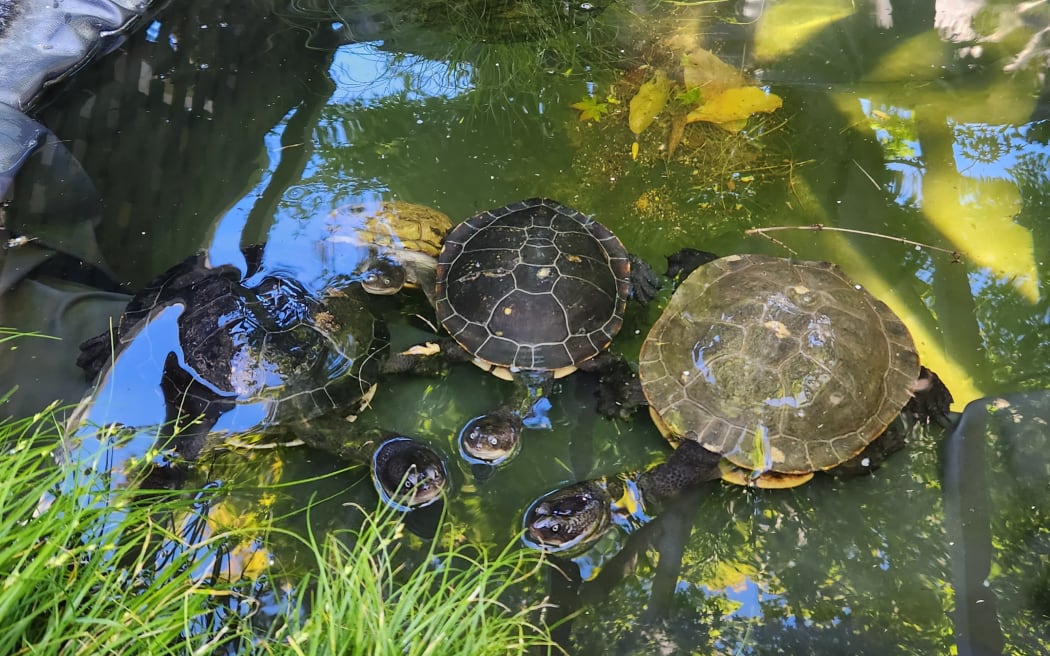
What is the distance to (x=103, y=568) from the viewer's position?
147 cm

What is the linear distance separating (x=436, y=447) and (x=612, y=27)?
369 centimetres

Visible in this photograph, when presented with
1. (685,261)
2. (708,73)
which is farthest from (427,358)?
(708,73)

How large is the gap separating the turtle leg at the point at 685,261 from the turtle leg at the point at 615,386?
0.69m

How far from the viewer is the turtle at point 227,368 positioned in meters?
2.50

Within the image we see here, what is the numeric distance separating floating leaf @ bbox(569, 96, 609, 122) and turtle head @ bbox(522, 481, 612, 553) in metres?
2.65

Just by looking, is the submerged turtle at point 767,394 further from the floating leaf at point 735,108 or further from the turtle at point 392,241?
the floating leaf at point 735,108

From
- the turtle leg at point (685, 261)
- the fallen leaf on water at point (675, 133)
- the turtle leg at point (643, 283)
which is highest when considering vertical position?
the fallen leaf on water at point (675, 133)

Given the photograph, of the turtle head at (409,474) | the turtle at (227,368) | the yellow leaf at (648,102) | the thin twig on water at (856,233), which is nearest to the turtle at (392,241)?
the turtle at (227,368)

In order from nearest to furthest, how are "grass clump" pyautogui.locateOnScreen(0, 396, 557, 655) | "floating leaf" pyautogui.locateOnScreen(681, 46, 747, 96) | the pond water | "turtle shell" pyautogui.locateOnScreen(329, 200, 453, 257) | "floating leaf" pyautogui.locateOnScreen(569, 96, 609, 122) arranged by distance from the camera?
"grass clump" pyautogui.locateOnScreen(0, 396, 557, 655) → the pond water → "turtle shell" pyautogui.locateOnScreen(329, 200, 453, 257) → "floating leaf" pyautogui.locateOnScreen(569, 96, 609, 122) → "floating leaf" pyautogui.locateOnScreen(681, 46, 747, 96)

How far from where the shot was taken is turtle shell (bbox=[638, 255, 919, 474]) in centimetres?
245

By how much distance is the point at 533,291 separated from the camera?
2.95 m

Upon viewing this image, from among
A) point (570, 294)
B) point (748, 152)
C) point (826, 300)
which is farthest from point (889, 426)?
point (748, 152)

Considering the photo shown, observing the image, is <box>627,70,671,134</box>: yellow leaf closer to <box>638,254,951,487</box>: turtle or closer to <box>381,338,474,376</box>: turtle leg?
<box>638,254,951,487</box>: turtle

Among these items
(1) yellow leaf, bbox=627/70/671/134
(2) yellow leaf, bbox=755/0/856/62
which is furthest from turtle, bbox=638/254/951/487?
(2) yellow leaf, bbox=755/0/856/62
